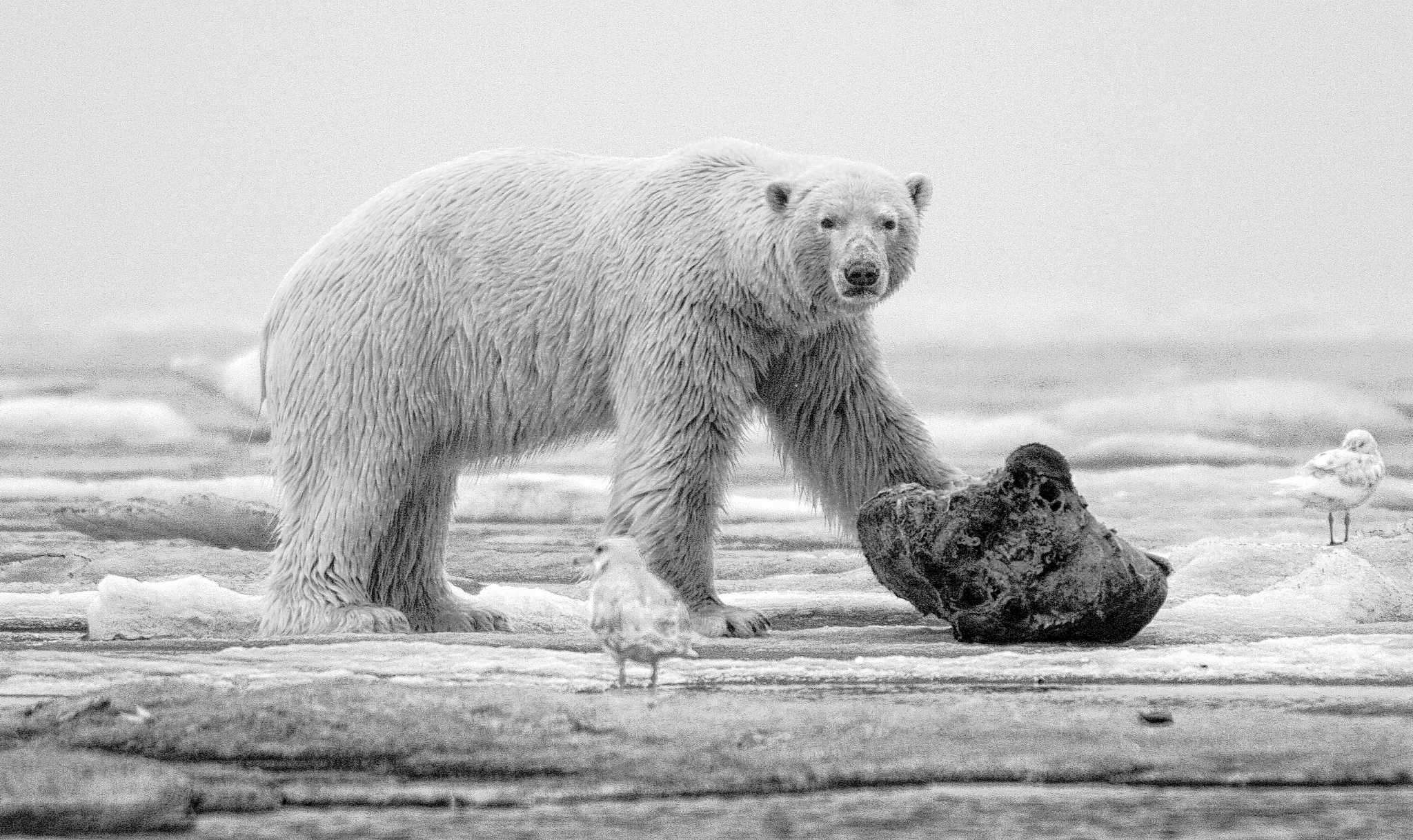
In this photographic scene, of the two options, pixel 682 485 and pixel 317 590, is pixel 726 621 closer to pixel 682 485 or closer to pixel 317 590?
pixel 682 485

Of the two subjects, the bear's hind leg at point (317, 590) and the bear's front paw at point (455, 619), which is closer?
the bear's hind leg at point (317, 590)

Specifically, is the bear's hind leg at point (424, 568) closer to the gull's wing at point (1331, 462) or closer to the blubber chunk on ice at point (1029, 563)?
the blubber chunk on ice at point (1029, 563)

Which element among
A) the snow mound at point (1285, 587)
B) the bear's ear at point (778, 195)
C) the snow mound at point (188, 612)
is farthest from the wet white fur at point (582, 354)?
the snow mound at point (1285, 587)

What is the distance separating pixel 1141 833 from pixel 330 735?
Result: 6.30 ft

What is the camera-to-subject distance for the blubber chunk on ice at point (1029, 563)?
600cm

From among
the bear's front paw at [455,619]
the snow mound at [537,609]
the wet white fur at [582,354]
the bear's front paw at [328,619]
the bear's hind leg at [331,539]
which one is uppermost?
the wet white fur at [582,354]

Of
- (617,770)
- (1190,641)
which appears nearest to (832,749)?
(617,770)

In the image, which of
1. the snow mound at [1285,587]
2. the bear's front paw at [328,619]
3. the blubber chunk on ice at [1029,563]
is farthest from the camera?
the snow mound at [1285,587]

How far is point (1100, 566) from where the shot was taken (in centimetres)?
601

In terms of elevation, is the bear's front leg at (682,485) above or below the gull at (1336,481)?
above

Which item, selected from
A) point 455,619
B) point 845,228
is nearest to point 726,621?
point 845,228

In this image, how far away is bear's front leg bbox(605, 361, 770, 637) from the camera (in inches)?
260

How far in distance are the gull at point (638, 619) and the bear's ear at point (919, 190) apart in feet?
7.98

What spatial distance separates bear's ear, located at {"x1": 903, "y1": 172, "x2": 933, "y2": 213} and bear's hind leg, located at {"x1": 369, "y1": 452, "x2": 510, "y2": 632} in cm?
217
